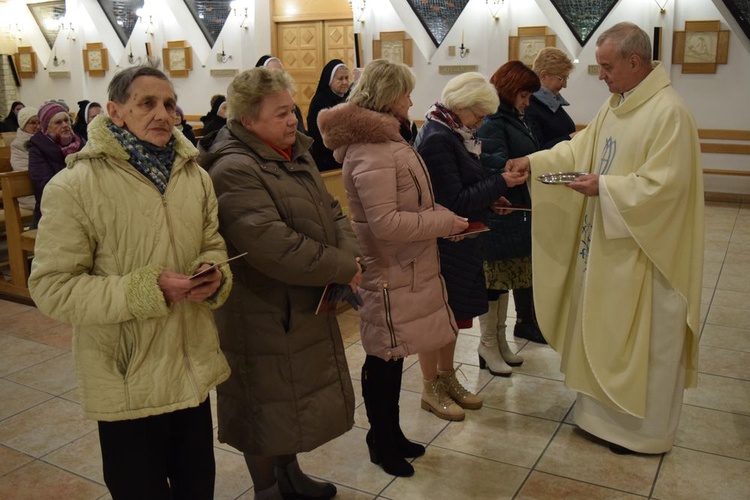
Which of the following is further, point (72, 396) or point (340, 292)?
point (72, 396)

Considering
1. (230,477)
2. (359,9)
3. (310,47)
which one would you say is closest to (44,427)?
(230,477)

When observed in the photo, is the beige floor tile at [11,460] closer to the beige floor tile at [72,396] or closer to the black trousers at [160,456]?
the beige floor tile at [72,396]

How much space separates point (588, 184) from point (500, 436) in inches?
45.4

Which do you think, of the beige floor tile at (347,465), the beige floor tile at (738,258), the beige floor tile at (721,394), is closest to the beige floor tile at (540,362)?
the beige floor tile at (721,394)

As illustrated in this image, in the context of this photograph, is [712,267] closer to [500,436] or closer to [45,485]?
[500,436]

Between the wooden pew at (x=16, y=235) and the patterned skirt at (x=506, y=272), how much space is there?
3450mm

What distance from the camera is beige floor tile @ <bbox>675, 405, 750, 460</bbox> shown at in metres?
3.07

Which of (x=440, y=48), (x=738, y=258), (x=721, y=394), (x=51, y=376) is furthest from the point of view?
(x=440, y=48)

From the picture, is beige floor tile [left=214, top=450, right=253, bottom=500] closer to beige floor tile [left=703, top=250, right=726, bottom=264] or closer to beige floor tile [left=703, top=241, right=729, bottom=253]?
beige floor tile [left=703, top=250, right=726, bottom=264]

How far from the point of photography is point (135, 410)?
195cm

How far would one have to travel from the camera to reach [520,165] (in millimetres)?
3268

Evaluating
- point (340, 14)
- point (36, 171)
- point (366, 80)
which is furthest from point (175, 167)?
point (340, 14)

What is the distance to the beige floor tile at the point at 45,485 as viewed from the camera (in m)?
2.83

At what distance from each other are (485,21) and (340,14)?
266 cm
